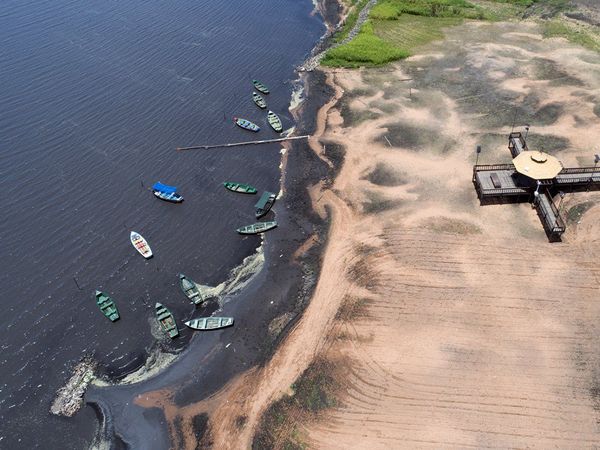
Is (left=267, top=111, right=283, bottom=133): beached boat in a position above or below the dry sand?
above

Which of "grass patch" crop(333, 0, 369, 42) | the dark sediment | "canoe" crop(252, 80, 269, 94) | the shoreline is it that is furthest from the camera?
"grass patch" crop(333, 0, 369, 42)

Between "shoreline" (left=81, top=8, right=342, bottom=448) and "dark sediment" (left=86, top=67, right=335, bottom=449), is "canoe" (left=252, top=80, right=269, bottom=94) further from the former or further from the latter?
"dark sediment" (left=86, top=67, right=335, bottom=449)

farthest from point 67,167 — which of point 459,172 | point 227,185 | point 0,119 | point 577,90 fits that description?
point 577,90

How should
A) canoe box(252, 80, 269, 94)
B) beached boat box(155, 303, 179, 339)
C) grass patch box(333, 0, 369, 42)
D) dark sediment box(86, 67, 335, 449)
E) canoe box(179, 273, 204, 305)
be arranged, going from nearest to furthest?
1. dark sediment box(86, 67, 335, 449)
2. beached boat box(155, 303, 179, 339)
3. canoe box(179, 273, 204, 305)
4. canoe box(252, 80, 269, 94)
5. grass patch box(333, 0, 369, 42)

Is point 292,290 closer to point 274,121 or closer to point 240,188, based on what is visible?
point 240,188

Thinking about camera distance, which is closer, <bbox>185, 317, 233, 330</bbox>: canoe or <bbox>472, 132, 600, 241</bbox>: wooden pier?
<bbox>185, 317, 233, 330</bbox>: canoe

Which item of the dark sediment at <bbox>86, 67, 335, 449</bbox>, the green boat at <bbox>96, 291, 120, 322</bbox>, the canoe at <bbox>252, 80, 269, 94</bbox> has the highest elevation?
the canoe at <bbox>252, 80, 269, 94</bbox>

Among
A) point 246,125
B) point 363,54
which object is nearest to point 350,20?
point 363,54

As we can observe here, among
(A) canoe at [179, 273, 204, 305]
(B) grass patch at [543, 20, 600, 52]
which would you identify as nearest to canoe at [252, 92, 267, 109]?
(A) canoe at [179, 273, 204, 305]

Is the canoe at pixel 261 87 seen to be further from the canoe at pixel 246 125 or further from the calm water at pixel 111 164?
the canoe at pixel 246 125
